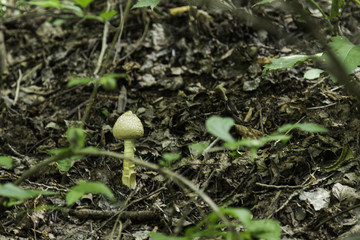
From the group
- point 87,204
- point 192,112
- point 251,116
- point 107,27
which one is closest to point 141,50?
point 107,27

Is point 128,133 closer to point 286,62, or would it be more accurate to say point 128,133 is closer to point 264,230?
point 286,62

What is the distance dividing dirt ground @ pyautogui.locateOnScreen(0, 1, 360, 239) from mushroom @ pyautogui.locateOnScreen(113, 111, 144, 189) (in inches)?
5.1

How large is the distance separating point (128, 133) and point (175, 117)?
95cm

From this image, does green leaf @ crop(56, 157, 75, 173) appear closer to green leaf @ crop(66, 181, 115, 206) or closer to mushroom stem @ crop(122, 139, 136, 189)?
mushroom stem @ crop(122, 139, 136, 189)

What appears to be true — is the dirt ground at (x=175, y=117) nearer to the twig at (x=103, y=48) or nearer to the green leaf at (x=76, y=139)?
the twig at (x=103, y=48)

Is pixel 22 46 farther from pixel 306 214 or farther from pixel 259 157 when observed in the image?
pixel 306 214

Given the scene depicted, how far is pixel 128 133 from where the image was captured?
133 inches

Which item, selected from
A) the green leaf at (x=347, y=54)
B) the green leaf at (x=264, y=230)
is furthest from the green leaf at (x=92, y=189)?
the green leaf at (x=347, y=54)

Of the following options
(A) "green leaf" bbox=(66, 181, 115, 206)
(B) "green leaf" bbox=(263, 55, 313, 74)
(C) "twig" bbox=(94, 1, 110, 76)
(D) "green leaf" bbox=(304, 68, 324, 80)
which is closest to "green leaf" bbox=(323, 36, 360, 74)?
(B) "green leaf" bbox=(263, 55, 313, 74)

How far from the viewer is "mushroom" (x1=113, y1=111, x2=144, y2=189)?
11.0ft

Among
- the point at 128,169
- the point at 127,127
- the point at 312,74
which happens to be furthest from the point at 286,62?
the point at 128,169

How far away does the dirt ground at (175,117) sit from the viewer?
3.06 meters

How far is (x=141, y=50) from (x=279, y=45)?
205cm

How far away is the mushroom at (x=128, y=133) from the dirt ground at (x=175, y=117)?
13cm
